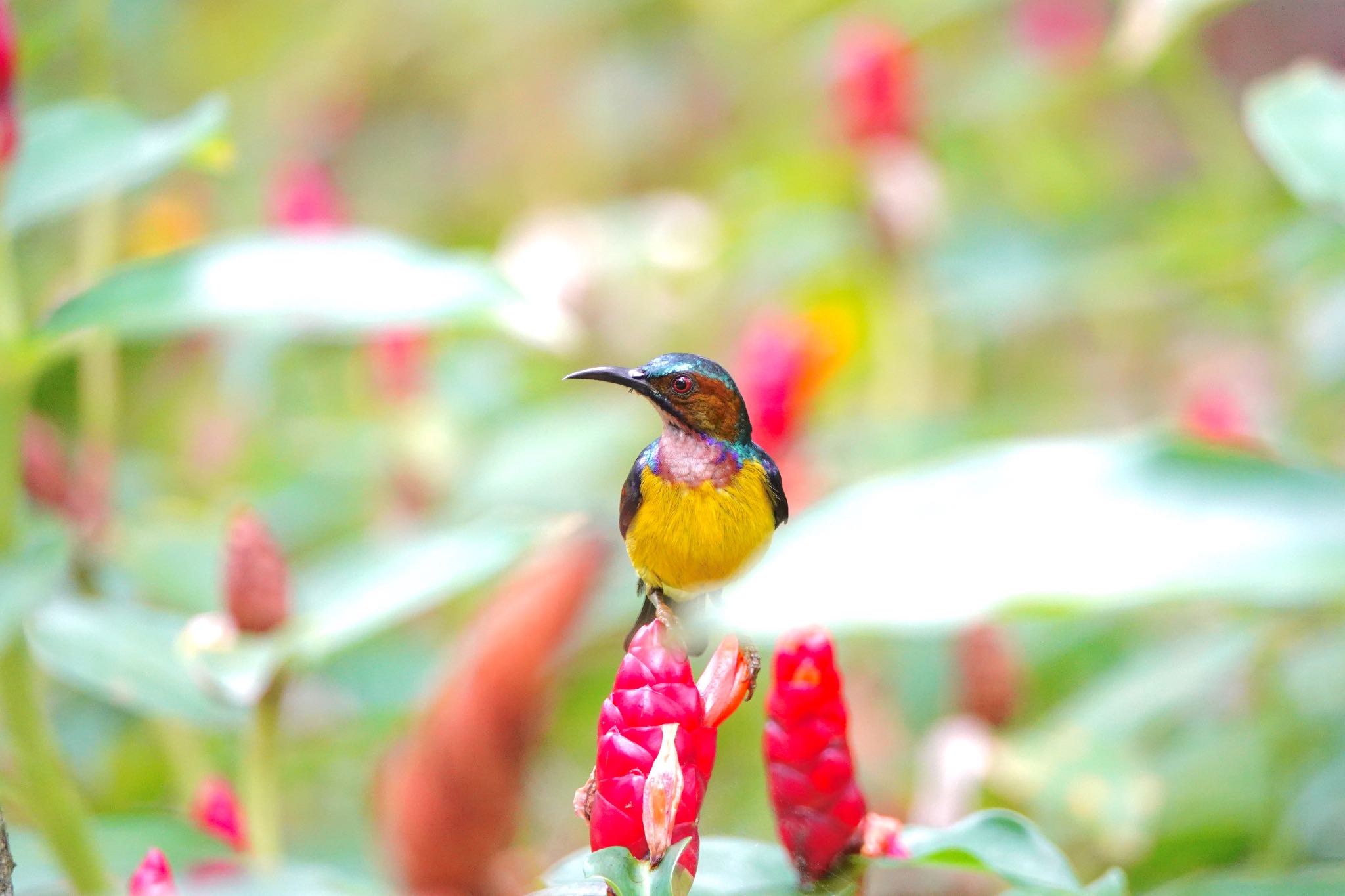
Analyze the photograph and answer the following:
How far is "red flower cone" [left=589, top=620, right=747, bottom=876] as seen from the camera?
33cm

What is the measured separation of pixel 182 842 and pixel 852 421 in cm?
129

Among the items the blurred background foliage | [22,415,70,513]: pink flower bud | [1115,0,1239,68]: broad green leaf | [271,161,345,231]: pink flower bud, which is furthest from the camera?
[271,161,345,231]: pink flower bud

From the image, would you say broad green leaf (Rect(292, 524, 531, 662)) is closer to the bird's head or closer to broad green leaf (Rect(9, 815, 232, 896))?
broad green leaf (Rect(9, 815, 232, 896))

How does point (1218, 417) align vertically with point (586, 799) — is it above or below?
above

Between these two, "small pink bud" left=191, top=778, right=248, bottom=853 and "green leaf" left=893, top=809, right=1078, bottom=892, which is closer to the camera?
"green leaf" left=893, top=809, right=1078, bottom=892

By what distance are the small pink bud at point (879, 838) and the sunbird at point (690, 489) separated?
0.33ft

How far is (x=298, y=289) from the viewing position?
72 centimetres

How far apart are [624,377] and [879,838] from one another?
18cm

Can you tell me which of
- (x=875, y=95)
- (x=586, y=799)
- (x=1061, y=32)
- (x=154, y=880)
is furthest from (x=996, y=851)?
(x=1061, y=32)

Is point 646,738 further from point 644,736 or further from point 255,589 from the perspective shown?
point 255,589

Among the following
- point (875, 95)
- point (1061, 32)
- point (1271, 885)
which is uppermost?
point (1061, 32)

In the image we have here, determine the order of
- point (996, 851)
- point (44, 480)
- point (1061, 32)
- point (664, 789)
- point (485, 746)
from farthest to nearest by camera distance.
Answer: point (1061, 32) < point (44, 480) < point (485, 746) < point (996, 851) < point (664, 789)

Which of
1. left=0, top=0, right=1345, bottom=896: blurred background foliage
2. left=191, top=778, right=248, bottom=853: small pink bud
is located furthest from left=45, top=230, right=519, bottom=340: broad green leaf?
left=191, top=778, right=248, bottom=853: small pink bud

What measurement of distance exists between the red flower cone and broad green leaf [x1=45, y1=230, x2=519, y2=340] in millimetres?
388
